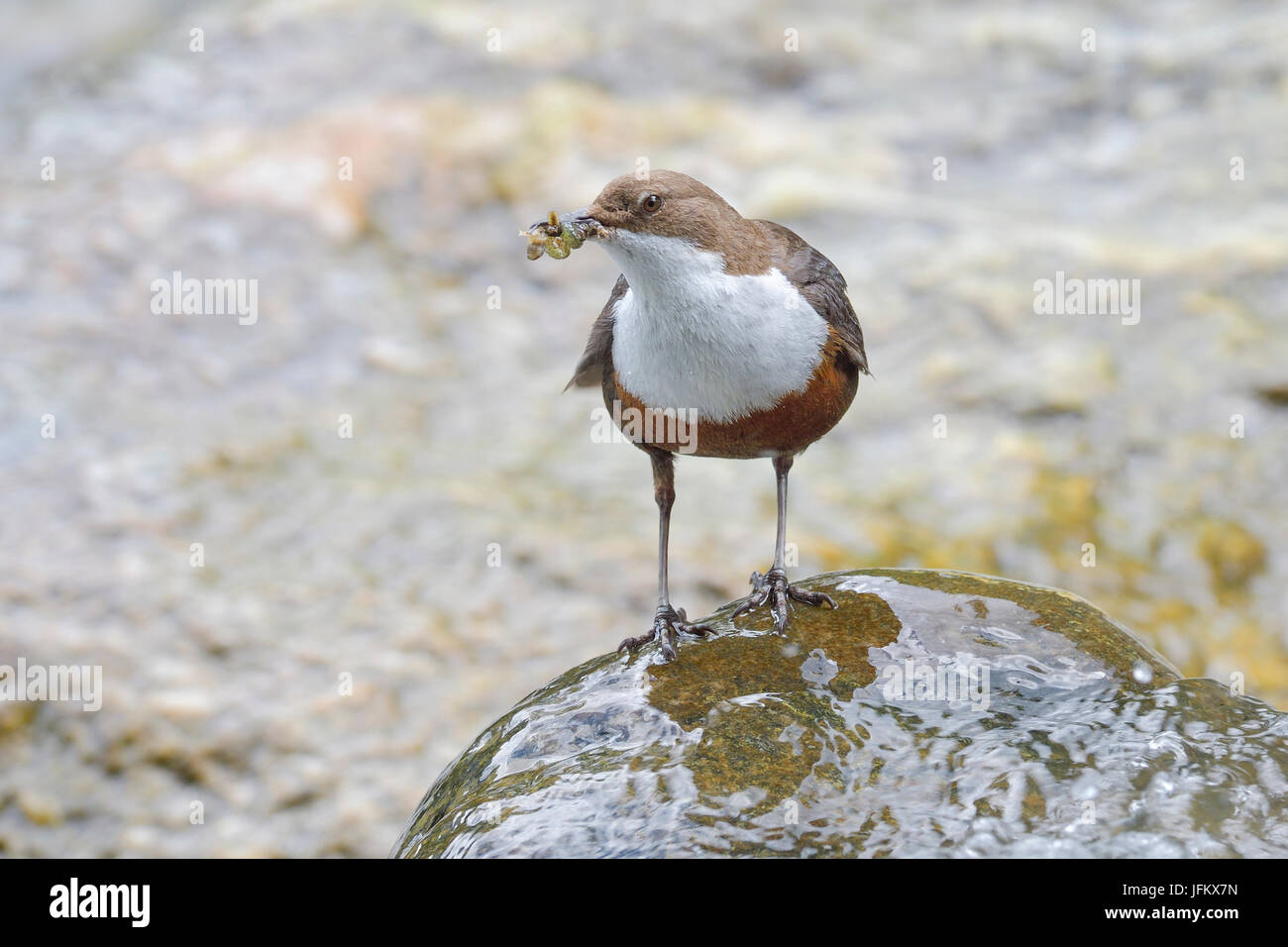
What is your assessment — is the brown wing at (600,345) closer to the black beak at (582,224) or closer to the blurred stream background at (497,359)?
the black beak at (582,224)

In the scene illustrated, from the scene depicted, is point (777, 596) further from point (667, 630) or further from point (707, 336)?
point (707, 336)

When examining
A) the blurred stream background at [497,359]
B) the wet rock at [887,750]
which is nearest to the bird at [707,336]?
the wet rock at [887,750]

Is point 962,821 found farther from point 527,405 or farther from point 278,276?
point 278,276

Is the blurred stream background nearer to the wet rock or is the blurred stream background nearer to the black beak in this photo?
the wet rock

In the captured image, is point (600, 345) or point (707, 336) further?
point (600, 345)

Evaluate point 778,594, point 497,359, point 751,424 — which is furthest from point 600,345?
point 497,359

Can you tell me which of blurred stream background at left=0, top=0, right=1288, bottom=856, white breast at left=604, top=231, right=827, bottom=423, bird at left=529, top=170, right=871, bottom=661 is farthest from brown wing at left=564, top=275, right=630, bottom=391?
blurred stream background at left=0, top=0, right=1288, bottom=856

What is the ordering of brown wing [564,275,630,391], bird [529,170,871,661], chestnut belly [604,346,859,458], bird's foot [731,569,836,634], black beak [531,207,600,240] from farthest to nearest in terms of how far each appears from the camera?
brown wing [564,275,630,391], bird's foot [731,569,836,634], chestnut belly [604,346,859,458], bird [529,170,871,661], black beak [531,207,600,240]
